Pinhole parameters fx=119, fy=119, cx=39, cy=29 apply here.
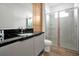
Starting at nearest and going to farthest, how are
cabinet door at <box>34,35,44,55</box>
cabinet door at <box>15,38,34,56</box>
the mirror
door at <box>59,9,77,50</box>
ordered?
cabinet door at <box>15,38,34,56</box> < the mirror < cabinet door at <box>34,35,44,55</box> < door at <box>59,9,77,50</box>

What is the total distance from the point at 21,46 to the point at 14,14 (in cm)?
76

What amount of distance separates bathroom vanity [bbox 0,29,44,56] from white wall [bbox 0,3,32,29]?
1.07ft

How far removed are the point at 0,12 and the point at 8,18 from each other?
0.66 ft

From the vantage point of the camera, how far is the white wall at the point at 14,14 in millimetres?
2310

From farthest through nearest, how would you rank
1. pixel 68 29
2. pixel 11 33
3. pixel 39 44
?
pixel 68 29
pixel 39 44
pixel 11 33

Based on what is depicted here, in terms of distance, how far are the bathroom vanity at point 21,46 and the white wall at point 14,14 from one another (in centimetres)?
32

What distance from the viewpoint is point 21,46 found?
2.14 meters

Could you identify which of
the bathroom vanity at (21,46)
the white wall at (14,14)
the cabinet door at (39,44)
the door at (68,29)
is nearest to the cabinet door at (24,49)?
the bathroom vanity at (21,46)

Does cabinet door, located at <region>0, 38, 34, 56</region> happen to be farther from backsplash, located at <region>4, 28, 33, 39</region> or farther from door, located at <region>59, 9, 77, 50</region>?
door, located at <region>59, 9, 77, 50</region>

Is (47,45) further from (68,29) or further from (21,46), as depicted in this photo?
(21,46)

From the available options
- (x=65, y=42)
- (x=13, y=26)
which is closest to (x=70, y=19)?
(x=65, y=42)

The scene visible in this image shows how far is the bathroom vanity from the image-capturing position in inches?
65.9

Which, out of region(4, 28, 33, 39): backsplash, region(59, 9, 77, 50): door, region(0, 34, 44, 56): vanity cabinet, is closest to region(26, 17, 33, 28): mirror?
region(4, 28, 33, 39): backsplash

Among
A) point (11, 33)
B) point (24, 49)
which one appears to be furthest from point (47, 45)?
point (11, 33)
